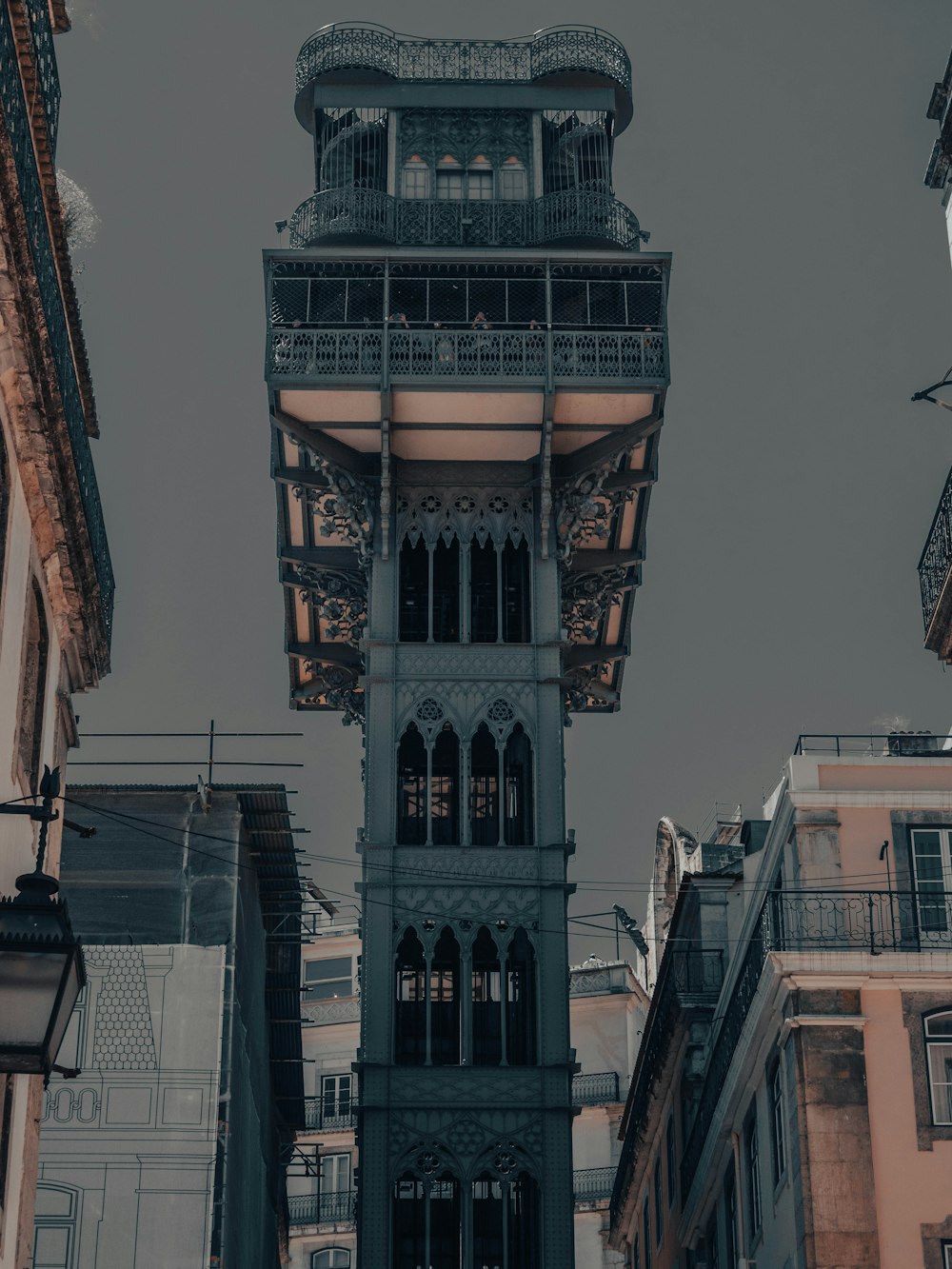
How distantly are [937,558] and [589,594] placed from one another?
1948cm

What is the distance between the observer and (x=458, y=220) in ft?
A: 153

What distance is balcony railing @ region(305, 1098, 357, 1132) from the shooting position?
69375 mm

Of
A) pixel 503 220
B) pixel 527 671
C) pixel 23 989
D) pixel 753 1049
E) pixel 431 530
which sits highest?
pixel 503 220

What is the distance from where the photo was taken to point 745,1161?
32188mm

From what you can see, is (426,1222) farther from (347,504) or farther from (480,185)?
(480,185)

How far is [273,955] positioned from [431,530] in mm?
8517

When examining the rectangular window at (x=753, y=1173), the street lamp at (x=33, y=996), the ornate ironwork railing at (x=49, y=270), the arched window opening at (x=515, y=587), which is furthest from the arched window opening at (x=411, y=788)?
the street lamp at (x=33, y=996)

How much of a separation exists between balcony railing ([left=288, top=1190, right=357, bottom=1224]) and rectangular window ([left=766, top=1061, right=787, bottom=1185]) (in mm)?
40184

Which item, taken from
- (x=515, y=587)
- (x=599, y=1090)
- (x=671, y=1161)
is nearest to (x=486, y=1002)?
(x=671, y=1161)

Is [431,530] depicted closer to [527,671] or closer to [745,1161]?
[527,671]

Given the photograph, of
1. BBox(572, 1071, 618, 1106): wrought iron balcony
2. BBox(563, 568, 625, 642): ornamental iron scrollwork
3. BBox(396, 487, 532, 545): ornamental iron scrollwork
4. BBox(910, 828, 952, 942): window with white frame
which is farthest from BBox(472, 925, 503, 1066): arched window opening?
BBox(572, 1071, 618, 1106): wrought iron balcony

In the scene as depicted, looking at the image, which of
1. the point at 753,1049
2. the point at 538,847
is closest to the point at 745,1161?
the point at 753,1049

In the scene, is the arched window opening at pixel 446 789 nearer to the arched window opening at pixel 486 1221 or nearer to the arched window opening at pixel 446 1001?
the arched window opening at pixel 446 1001

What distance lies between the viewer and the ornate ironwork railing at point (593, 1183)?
68.4m
